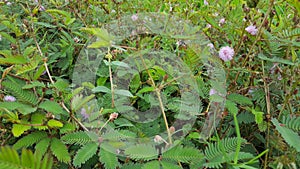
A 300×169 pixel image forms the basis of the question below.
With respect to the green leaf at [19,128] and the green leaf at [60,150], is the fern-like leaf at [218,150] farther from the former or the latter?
the green leaf at [19,128]

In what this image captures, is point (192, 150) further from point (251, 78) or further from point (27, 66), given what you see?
point (27, 66)

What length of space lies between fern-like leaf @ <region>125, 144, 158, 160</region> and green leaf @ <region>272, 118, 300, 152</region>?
0.36m

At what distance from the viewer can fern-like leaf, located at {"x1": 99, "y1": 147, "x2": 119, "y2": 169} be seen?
1.01 m

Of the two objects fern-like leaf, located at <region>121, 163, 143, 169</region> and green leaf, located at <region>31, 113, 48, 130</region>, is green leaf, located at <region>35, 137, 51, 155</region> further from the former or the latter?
fern-like leaf, located at <region>121, 163, 143, 169</region>

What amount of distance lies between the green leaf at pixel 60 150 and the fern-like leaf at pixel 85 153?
0.02 m

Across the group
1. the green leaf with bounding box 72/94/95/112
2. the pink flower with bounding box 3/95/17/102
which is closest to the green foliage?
the green leaf with bounding box 72/94/95/112

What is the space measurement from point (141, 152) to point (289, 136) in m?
0.42

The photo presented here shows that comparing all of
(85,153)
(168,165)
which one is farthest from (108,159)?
(168,165)

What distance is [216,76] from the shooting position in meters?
1.30

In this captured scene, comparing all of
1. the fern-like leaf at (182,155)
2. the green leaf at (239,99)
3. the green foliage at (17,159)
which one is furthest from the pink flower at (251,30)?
the green foliage at (17,159)

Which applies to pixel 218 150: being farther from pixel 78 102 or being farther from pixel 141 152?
pixel 78 102

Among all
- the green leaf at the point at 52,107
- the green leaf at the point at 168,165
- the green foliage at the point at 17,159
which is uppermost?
the green foliage at the point at 17,159

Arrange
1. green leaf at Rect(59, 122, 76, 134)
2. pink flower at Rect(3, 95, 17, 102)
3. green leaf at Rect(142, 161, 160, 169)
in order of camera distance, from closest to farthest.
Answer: green leaf at Rect(142, 161, 160, 169) < green leaf at Rect(59, 122, 76, 134) < pink flower at Rect(3, 95, 17, 102)

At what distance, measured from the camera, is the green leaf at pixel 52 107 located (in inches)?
43.4
